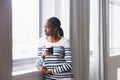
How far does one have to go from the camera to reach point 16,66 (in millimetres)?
1824

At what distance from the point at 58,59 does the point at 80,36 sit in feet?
1.42

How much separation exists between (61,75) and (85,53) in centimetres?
47

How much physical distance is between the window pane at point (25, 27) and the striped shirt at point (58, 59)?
0.75 feet

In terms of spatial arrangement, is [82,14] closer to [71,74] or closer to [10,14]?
[71,74]

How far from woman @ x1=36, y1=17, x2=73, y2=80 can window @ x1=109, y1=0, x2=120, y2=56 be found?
170 cm

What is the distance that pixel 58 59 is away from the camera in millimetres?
1781

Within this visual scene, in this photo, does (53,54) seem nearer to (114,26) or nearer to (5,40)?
(5,40)

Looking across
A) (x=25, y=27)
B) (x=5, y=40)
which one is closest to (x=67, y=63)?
(x=25, y=27)

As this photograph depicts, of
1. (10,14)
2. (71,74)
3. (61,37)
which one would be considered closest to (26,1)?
(61,37)

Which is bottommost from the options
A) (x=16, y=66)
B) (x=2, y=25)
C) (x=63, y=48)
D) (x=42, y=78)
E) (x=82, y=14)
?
(x=42, y=78)

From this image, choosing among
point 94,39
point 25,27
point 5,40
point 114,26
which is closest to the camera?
point 5,40

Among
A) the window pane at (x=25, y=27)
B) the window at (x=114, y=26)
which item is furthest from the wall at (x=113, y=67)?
the window pane at (x=25, y=27)

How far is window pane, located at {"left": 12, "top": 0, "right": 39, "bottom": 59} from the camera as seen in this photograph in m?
1.91

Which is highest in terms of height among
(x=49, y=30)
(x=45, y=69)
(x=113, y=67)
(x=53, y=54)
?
(x=49, y=30)
